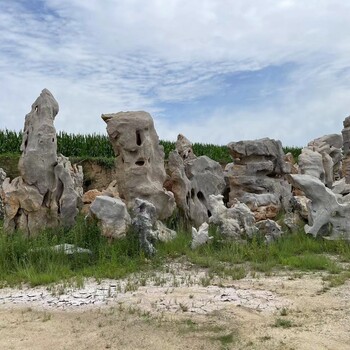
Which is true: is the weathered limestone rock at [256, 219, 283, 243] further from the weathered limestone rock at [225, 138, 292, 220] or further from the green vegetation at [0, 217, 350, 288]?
the weathered limestone rock at [225, 138, 292, 220]

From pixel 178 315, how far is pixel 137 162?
5.34 metres

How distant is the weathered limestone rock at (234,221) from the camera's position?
32.1ft

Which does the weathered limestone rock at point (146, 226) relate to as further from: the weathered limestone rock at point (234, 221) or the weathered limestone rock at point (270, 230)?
the weathered limestone rock at point (270, 230)

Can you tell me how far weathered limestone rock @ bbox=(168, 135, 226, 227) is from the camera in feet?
37.8

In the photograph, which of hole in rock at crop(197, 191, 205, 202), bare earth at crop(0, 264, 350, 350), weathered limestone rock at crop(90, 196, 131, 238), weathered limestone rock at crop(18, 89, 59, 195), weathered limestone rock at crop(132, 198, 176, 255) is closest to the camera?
bare earth at crop(0, 264, 350, 350)

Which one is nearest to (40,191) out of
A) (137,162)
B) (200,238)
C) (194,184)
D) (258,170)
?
(137,162)

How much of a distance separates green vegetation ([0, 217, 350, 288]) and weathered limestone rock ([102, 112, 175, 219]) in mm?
1200

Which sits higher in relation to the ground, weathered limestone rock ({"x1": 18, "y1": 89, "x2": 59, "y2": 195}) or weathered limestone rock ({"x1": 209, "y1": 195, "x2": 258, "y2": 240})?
weathered limestone rock ({"x1": 18, "y1": 89, "x2": 59, "y2": 195})

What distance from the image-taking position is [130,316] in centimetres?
580

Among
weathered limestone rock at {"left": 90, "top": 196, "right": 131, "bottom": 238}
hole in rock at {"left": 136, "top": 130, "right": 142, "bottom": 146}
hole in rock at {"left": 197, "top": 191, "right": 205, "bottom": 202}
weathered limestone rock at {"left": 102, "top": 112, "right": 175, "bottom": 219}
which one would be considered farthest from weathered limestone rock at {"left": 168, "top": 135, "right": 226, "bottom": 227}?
weathered limestone rock at {"left": 90, "top": 196, "right": 131, "bottom": 238}

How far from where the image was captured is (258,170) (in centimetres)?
1414

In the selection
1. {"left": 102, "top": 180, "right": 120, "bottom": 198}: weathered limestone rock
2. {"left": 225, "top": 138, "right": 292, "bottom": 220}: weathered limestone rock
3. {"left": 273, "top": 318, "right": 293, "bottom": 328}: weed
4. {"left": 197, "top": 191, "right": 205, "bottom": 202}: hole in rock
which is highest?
{"left": 225, "top": 138, "right": 292, "bottom": 220}: weathered limestone rock

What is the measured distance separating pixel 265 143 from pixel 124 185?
5.01 metres

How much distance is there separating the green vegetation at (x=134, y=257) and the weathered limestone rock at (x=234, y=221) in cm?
26
